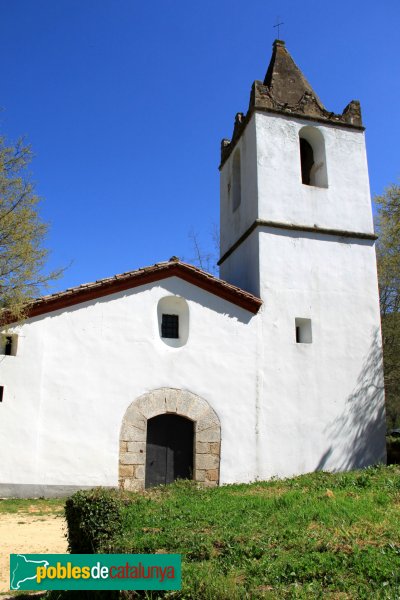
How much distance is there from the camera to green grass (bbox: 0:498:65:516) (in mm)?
8990

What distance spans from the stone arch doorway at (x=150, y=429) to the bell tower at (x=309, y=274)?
125 cm

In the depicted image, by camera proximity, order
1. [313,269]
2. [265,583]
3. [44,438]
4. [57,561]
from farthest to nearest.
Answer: [313,269], [44,438], [57,561], [265,583]

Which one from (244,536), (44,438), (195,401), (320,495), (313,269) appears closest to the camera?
(244,536)

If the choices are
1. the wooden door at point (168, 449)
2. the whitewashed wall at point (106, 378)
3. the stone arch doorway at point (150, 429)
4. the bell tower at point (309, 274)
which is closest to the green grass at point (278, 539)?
the stone arch doorway at point (150, 429)

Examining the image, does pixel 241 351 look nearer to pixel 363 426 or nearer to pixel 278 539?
pixel 363 426

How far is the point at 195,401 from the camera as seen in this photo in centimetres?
1148

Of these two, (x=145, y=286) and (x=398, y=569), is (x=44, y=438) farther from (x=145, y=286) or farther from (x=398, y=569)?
(x=398, y=569)

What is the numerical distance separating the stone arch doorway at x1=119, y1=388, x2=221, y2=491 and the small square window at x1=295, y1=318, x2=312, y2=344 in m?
2.98

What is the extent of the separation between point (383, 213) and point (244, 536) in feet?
37.8

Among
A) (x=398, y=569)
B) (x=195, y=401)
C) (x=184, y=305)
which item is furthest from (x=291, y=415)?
(x=398, y=569)

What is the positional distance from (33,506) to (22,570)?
463cm

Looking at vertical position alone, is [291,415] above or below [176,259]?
below

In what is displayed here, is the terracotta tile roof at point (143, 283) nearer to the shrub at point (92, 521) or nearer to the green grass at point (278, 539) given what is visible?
the green grass at point (278, 539)

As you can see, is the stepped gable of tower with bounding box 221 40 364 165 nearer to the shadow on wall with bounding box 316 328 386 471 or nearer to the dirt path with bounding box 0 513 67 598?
the shadow on wall with bounding box 316 328 386 471
